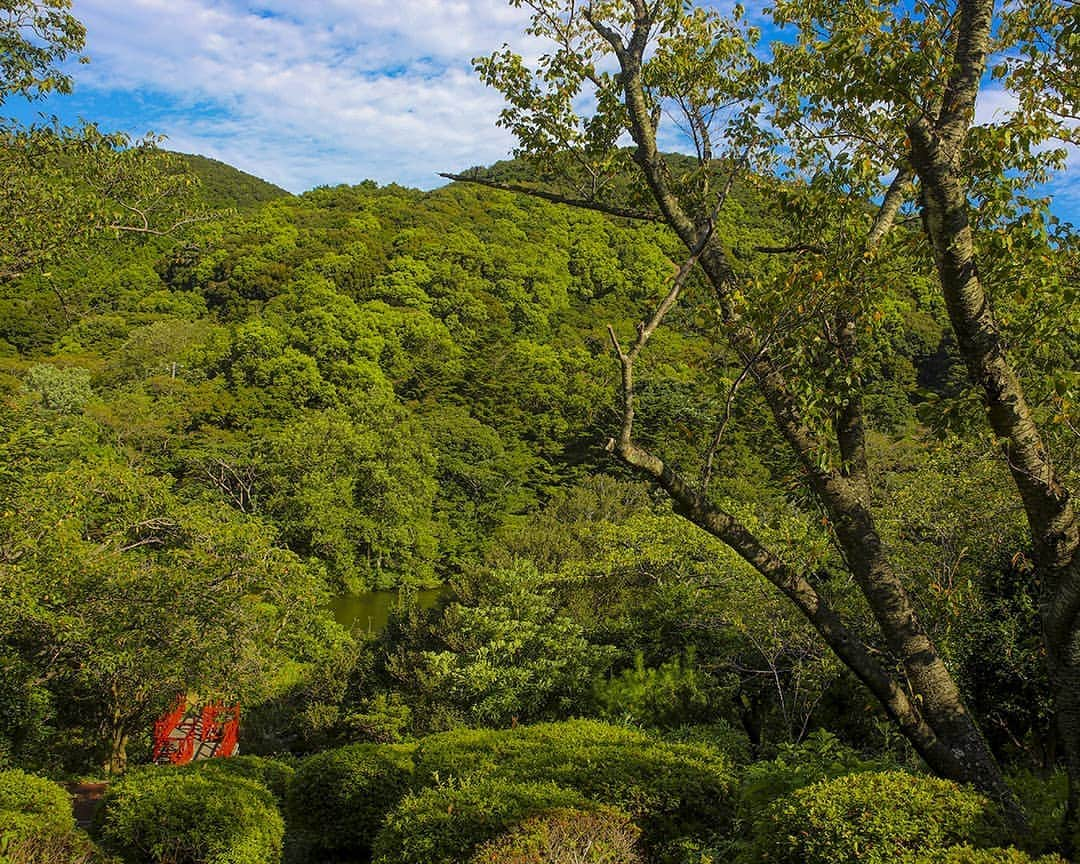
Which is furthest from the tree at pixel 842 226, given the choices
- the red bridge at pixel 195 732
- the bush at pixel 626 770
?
the red bridge at pixel 195 732

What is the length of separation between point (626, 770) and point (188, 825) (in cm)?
362

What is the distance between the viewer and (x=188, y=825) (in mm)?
6164

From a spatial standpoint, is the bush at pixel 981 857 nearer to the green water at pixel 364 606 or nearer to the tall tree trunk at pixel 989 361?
the tall tree trunk at pixel 989 361

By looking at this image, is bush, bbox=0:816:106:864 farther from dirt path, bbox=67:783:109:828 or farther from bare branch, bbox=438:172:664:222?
bare branch, bbox=438:172:664:222

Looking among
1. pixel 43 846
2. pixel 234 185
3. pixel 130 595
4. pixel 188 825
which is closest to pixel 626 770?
pixel 188 825

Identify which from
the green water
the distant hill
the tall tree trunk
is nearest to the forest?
the tall tree trunk

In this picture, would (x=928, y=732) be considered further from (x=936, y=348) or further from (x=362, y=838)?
(x=936, y=348)

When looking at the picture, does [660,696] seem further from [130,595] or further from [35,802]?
[35,802]

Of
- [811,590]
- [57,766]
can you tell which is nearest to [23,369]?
[57,766]

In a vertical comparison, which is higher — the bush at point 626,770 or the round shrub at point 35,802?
the bush at point 626,770

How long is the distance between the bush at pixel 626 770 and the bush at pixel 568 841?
55 cm

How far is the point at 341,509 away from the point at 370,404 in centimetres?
701

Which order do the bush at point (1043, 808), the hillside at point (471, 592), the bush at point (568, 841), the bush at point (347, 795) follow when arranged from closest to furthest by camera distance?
the bush at point (1043, 808) < the bush at point (568, 841) < the hillside at point (471, 592) < the bush at point (347, 795)

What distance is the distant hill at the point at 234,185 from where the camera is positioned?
68.8m
